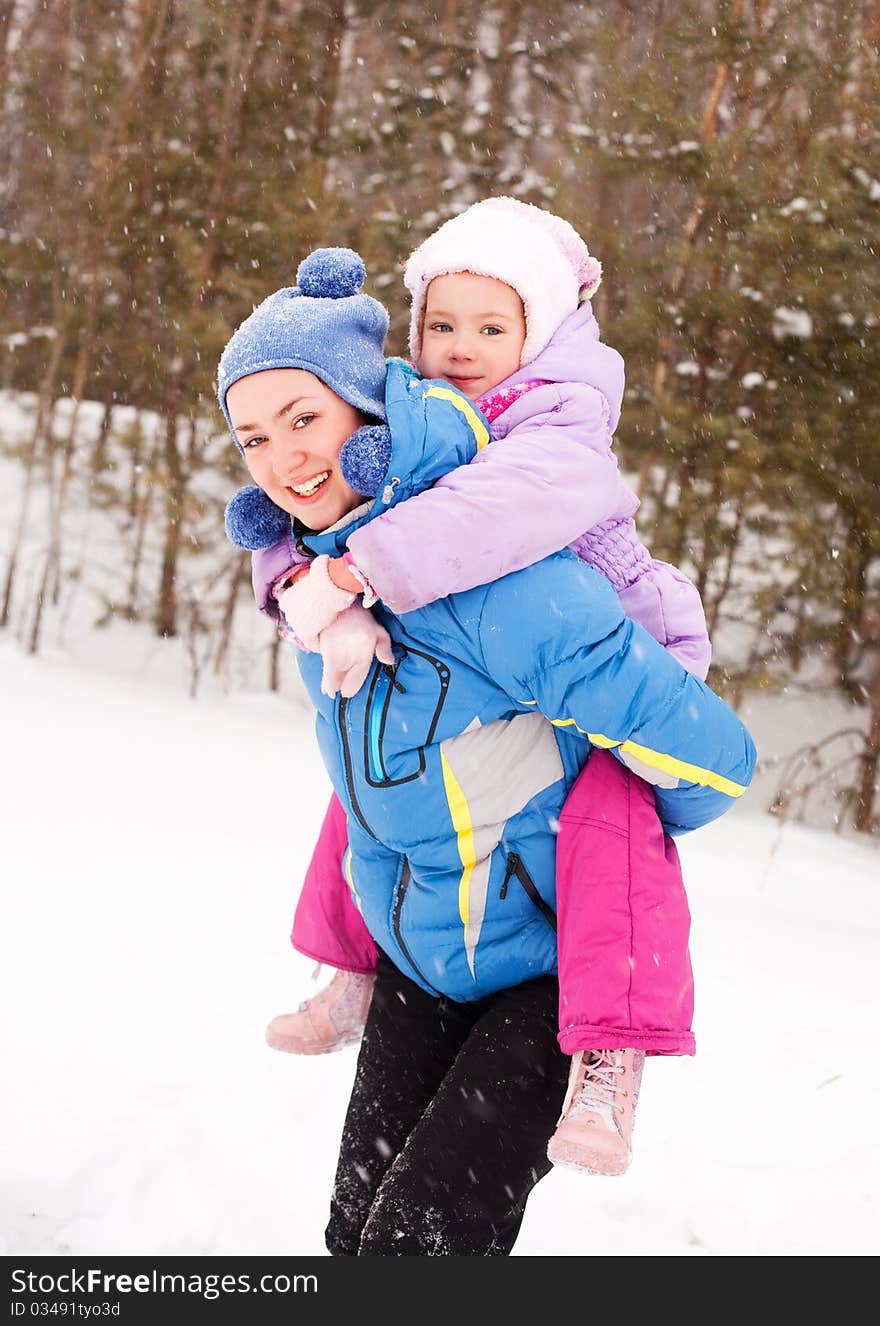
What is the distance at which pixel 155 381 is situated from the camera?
34.0ft

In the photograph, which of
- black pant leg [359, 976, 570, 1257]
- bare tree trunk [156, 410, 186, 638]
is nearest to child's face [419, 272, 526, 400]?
black pant leg [359, 976, 570, 1257]

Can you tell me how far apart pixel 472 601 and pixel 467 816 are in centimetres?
32

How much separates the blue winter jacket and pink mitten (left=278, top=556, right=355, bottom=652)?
0.29 ft

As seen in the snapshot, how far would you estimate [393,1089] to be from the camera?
195cm

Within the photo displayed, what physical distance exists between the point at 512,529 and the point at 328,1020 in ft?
3.47

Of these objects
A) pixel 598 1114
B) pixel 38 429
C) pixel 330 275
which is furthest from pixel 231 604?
pixel 598 1114

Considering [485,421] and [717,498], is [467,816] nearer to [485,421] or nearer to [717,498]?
[485,421]

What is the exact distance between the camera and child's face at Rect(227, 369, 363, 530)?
171 centimetres

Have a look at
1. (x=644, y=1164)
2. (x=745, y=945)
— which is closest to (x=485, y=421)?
(x=644, y=1164)

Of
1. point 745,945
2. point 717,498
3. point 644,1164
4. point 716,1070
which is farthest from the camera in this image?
point 717,498

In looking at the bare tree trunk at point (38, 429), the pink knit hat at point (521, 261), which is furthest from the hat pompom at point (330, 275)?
the bare tree trunk at point (38, 429)

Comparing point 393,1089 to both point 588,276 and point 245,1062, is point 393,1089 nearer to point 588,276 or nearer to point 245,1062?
point 588,276

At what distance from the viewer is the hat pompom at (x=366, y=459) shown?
5.39 feet

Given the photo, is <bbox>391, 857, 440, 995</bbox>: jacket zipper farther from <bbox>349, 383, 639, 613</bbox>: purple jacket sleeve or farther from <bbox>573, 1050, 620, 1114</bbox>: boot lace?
<bbox>349, 383, 639, 613</bbox>: purple jacket sleeve
